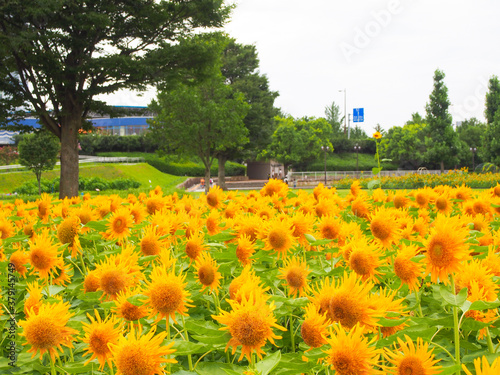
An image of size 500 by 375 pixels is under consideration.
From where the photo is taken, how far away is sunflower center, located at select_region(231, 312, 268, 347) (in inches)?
39.2

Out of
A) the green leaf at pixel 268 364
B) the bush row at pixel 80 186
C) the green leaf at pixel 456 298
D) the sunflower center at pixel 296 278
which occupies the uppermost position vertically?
the green leaf at pixel 456 298

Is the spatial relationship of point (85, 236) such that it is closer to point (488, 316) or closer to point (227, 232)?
point (227, 232)

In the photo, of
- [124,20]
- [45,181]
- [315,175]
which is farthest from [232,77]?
[124,20]

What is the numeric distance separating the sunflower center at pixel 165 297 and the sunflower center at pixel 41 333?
285 millimetres

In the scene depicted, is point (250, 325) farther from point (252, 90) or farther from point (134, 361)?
point (252, 90)

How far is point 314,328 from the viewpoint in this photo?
1.09 meters

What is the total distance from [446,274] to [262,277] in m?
0.72

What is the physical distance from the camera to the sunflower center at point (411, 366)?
2.95ft

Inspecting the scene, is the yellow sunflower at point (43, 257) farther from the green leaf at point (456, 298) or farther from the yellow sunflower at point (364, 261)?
the green leaf at point (456, 298)

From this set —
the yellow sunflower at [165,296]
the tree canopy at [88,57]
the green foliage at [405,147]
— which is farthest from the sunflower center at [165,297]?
the green foliage at [405,147]

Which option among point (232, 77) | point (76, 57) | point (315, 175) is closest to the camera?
point (76, 57)

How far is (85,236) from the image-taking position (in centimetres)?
227

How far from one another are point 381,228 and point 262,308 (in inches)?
35.5

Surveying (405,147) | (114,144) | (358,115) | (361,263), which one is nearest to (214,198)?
(361,263)
